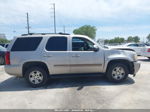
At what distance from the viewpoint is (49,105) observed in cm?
457

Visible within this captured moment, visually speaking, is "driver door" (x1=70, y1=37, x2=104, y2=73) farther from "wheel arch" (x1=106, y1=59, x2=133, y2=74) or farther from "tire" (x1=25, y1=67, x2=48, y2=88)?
"tire" (x1=25, y1=67, x2=48, y2=88)

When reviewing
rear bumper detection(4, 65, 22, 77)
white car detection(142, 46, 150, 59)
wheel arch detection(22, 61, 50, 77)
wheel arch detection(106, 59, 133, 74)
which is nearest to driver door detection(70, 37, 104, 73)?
wheel arch detection(106, 59, 133, 74)

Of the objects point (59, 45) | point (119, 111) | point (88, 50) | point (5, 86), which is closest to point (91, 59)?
point (88, 50)

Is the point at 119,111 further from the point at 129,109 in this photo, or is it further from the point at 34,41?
the point at 34,41

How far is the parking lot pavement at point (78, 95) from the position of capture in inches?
179

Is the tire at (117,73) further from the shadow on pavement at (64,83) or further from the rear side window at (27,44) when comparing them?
the rear side window at (27,44)

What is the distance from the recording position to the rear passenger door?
20.5 feet

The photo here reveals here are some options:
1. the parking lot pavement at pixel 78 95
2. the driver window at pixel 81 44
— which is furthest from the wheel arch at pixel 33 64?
the driver window at pixel 81 44

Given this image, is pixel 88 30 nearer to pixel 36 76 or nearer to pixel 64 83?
pixel 64 83

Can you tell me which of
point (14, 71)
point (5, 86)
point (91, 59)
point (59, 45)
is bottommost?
point (5, 86)

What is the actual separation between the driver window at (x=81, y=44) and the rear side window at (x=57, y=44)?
13.8 inches

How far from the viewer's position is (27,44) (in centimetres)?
632

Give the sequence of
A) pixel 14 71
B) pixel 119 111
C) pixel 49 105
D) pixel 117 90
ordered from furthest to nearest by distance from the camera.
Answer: pixel 14 71 < pixel 117 90 < pixel 49 105 < pixel 119 111

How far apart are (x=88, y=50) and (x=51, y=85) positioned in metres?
1.99
